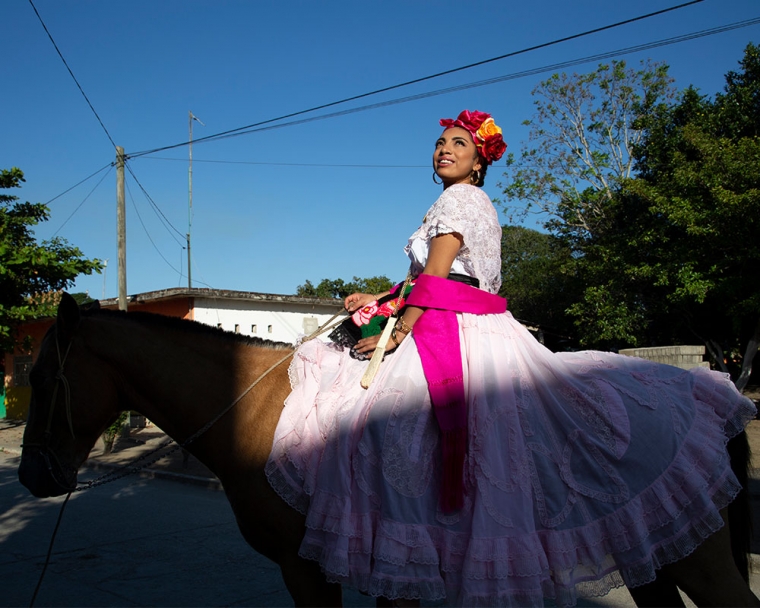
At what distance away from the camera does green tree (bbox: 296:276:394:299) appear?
3064 centimetres

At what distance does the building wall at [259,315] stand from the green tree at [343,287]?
33.3ft

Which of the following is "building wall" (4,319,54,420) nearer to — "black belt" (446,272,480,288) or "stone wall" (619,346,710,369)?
"stone wall" (619,346,710,369)

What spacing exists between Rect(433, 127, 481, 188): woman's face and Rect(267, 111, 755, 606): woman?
25 cm

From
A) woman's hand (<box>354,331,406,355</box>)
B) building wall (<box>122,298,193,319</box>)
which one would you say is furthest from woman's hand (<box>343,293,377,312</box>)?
building wall (<box>122,298,193,319</box>)

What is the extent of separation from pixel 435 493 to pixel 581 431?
0.66m

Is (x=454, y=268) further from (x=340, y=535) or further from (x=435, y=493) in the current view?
(x=340, y=535)

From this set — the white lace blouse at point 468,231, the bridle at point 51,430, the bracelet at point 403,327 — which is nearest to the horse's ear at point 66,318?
the bridle at point 51,430

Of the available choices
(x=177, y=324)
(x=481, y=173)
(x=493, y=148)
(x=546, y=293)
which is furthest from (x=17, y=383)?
(x=493, y=148)

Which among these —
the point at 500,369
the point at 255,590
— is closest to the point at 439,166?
the point at 500,369

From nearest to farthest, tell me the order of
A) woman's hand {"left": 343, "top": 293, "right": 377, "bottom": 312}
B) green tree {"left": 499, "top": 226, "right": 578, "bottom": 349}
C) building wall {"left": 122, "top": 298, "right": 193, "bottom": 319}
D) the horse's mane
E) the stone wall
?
the horse's mane, woman's hand {"left": 343, "top": 293, "right": 377, "bottom": 312}, the stone wall, building wall {"left": 122, "top": 298, "right": 193, "bottom": 319}, green tree {"left": 499, "top": 226, "right": 578, "bottom": 349}

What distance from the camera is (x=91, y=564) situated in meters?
5.64

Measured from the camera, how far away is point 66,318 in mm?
2820

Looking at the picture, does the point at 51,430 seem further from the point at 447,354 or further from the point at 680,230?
Result: the point at 680,230

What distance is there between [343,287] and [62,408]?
3313cm
